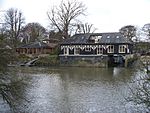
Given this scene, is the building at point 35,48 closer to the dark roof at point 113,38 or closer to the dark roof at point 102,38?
the dark roof at point 102,38

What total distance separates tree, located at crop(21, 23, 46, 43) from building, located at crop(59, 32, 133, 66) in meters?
20.5

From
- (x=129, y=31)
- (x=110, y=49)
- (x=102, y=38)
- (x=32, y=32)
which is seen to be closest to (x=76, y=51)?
(x=102, y=38)

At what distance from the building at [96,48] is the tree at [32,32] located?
20.5 metres

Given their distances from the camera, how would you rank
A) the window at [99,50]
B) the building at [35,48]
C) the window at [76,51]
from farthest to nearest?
the building at [35,48]
the window at [76,51]
the window at [99,50]

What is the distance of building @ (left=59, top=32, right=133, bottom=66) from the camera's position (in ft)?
163

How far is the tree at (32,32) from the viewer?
236ft

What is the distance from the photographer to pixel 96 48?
51.3 metres

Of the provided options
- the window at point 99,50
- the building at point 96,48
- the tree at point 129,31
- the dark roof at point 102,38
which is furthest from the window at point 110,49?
the tree at point 129,31

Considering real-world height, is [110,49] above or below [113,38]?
below

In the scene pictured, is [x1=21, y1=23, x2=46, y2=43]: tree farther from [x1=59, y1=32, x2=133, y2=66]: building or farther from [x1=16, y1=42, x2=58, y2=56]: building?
[x1=59, y1=32, x2=133, y2=66]: building

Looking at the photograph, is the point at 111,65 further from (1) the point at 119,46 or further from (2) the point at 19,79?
(2) the point at 19,79

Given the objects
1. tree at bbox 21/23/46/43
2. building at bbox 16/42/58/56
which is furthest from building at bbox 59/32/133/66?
tree at bbox 21/23/46/43

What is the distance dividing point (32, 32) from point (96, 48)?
25.5 m

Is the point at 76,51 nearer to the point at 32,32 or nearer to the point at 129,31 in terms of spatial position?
the point at 129,31
